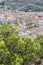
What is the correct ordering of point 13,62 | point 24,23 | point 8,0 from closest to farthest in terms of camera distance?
point 13,62, point 24,23, point 8,0

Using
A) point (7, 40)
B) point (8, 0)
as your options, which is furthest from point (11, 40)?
point (8, 0)

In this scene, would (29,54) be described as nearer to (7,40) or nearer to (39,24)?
(7,40)

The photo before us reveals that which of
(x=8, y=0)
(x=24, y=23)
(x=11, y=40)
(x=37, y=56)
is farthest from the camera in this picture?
(x=8, y=0)

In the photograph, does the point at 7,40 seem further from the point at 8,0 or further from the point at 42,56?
the point at 8,0

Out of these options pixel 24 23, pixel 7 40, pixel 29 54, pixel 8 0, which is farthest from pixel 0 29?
pixel 8 0

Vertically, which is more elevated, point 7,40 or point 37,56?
point 7,40

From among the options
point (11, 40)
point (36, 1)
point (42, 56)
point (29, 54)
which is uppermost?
point (11, 40)

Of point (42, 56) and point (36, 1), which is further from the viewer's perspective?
point (36, 1)
